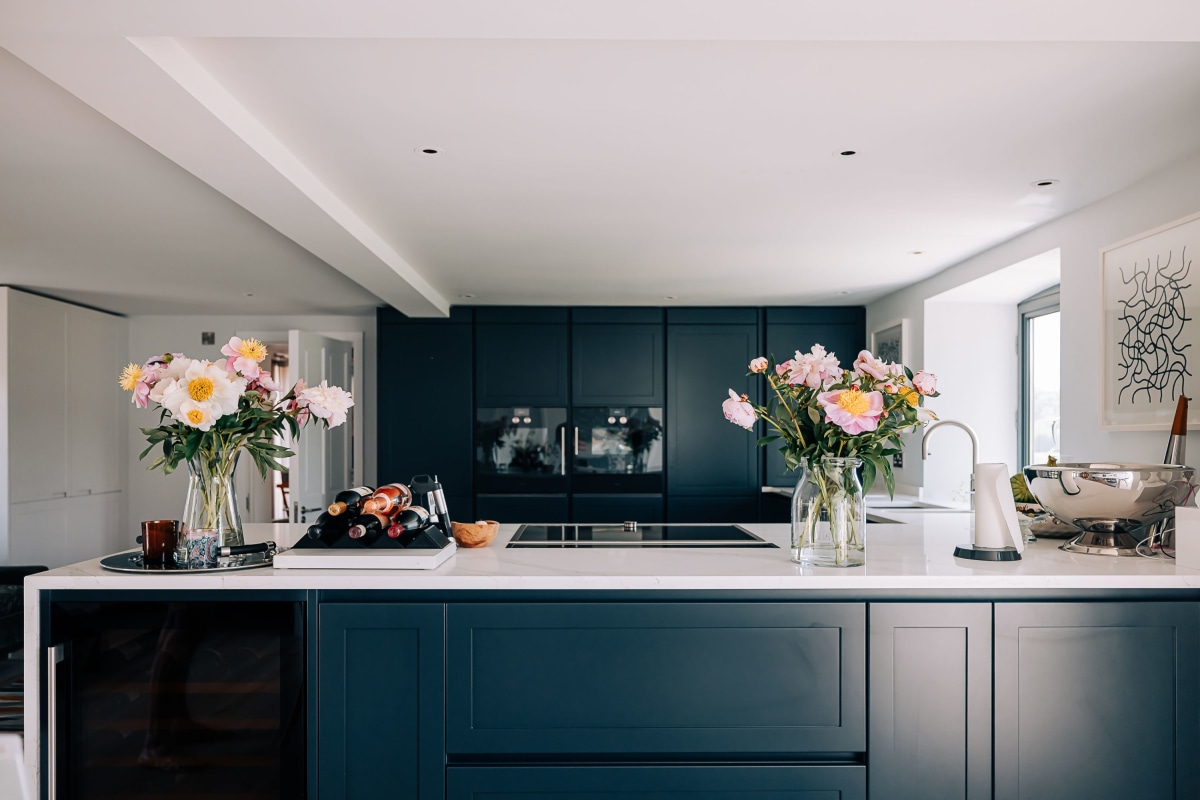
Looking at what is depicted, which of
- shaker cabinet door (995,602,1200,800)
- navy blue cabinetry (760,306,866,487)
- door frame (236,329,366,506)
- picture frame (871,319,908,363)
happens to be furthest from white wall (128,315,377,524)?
shaker cabinet door (995,602,1200,800)

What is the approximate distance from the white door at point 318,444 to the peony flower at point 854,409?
3706 mm

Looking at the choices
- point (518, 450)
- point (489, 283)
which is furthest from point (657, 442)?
point (489, 283)

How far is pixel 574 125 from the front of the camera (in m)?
2.51

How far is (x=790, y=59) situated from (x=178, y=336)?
6.05 m

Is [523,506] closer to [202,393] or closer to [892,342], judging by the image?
[892,342]

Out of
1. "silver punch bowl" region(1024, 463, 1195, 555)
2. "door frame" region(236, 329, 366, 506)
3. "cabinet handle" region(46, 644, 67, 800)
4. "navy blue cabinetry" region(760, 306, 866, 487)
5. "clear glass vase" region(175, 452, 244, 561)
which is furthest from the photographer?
"door frame" region(236, 329, 366, 506)

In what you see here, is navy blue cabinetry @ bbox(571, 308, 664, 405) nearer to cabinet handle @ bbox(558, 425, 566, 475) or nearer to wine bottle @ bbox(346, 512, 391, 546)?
cabinet handle @ bbox(558, 425, 566, 475)

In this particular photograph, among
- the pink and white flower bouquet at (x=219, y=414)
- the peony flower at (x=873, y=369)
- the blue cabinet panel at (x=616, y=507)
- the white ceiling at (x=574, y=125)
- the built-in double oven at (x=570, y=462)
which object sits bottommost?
the blue cabinet panel at (x=616, y=507)

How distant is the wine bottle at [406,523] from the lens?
195 centimetres

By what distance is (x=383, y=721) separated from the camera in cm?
185

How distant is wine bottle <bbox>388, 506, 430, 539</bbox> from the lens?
1.95 m

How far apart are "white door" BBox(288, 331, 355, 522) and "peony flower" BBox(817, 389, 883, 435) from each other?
12.2 feet

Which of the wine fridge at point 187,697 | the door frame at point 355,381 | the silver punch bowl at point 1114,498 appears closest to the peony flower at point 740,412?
the silver punch bowl at point 1114,498

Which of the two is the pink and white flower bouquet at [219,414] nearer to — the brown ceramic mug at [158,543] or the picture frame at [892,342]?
the brown ceramic mug at [158,543]
